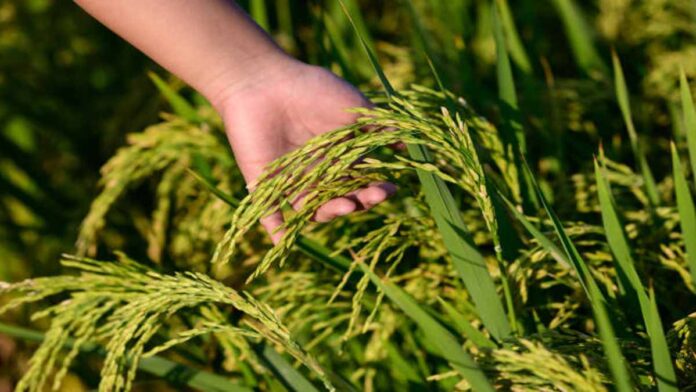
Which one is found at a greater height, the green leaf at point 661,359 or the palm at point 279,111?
the palm at point 279,111

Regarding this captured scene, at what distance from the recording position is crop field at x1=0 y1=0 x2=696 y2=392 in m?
0.97

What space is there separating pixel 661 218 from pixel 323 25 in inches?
33.7

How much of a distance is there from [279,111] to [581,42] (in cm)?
99

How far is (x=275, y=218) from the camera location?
3.89 ft

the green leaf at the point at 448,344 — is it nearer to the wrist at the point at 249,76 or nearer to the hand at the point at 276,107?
the hand at the point at 276,107

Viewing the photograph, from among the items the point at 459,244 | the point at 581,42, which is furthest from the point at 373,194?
the point at 581,42

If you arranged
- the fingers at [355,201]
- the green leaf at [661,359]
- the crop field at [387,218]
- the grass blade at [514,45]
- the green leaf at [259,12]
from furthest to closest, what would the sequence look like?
the green leaf at [259,12] < the grass blade at [514,45] < the fingers at [355,201] < the crop field at [387,218] < the green leaf at [661,359]

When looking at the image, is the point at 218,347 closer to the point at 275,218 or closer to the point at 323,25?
the point at 275,218

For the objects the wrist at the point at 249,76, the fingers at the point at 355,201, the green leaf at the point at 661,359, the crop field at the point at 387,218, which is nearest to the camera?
the green leaf at the point at 661,359

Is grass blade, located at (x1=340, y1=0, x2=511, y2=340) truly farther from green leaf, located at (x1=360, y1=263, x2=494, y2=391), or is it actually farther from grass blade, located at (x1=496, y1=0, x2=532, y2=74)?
grass blade, located at (x1=496, y1=0, x2=532, y2=74)

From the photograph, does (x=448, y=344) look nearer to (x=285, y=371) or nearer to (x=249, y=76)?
(x=285, y=371)

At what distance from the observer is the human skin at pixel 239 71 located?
1.19 metres

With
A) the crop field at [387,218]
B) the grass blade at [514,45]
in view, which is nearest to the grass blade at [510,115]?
the crop field at [387,218]

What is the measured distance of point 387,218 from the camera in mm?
1438
